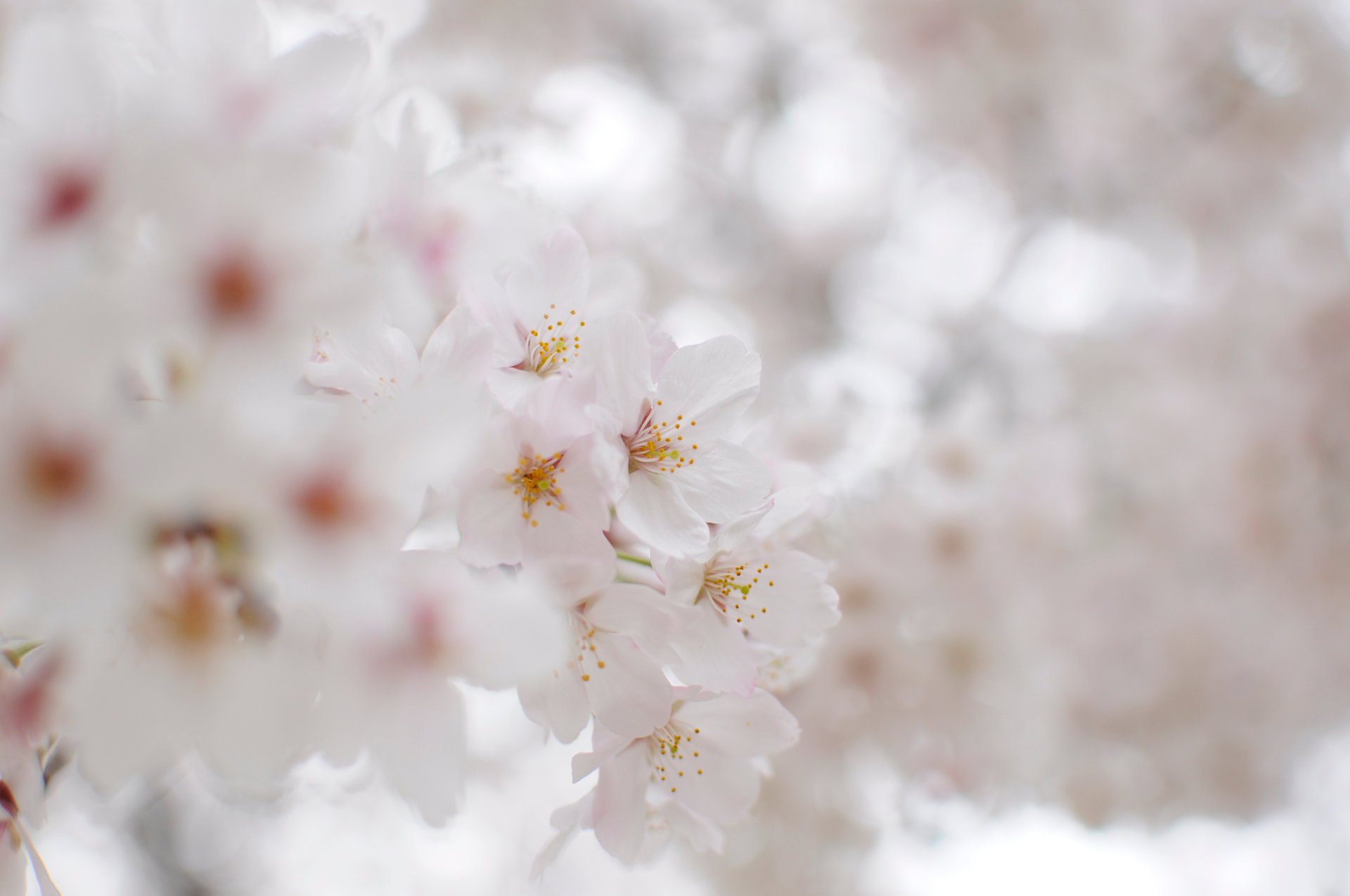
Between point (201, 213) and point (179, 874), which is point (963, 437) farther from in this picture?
point (179, 874)

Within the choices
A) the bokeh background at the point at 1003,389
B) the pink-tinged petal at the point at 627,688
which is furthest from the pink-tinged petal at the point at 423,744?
the bokeh background at the point at 1003,389

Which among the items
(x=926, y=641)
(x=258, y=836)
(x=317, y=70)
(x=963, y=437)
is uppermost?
(x=963, y=437)

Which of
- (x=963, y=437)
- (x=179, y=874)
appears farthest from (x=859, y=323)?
(x=179, y=874)

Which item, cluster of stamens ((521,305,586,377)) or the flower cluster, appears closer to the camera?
the flower cluster

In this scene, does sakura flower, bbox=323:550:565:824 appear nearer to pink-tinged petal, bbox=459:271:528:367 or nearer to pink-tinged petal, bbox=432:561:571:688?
pink-tinged petal, bbox=432:561:571:688

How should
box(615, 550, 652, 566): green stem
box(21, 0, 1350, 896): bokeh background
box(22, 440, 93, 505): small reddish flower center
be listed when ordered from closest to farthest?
box(22, 440, 93, 505): small reddish flower center → box(615, 550, 652, 566): green stem → box(21, 0, 1350, 896): bokeh background

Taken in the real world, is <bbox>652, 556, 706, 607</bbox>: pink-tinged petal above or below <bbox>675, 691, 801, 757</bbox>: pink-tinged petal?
above

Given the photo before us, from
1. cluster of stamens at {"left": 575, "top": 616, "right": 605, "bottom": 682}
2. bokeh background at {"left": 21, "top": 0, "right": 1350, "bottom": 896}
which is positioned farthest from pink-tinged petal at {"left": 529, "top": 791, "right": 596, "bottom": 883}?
bokeh background at {"left": 21, "top": 0, "right": 1350, "bottom": 896}
